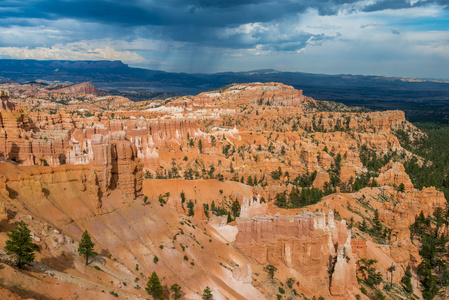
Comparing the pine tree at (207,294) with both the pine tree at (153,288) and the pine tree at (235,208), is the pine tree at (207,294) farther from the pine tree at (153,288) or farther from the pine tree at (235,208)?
the pine tree at (235,208)

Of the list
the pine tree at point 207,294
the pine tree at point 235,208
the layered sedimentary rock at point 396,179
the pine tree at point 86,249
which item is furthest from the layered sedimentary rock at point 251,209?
the layered sedimentary rock at point 396,179

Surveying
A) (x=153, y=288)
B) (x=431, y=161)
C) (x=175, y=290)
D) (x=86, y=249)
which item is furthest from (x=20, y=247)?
(x=431, y=161)

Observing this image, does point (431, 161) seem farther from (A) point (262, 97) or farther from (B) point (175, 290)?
(B) point (175, 290)

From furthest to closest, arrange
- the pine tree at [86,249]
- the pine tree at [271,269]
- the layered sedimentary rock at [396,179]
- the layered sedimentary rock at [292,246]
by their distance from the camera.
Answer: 1. the layered sedimentary rock at [396,179]
2. the layered sedimentary rock at [292,246]
3. the pine tree at [271,269]
4. the pine tree at [86,249]

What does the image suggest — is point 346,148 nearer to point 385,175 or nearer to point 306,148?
point 306,148

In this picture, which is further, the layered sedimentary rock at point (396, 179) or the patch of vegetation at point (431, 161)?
the patch of vegetation at point (431, 161)

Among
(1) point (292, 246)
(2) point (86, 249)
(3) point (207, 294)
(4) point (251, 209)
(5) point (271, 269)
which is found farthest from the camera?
(4) point (251, 209)

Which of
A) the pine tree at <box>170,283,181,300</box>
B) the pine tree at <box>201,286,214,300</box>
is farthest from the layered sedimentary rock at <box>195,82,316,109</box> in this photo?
the pine tree at <box>170,283,181,300</box>

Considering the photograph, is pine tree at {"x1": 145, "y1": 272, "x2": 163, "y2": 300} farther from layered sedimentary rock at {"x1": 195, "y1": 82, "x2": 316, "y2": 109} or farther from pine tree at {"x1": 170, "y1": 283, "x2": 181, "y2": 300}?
layered sedimentary rock at {"x1": 195, "y1": 82, "x2": 316, "y2": 109}
